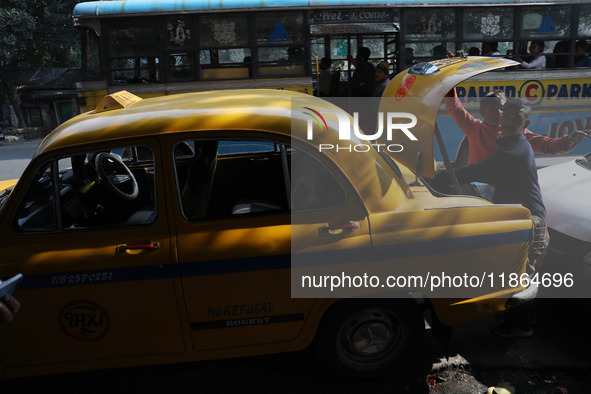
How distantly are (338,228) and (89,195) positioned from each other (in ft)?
5.47

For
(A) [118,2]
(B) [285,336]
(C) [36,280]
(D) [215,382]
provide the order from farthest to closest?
(A) [118,2] → (D) [215,382] → (B) [285,336] → (C) [36,280]

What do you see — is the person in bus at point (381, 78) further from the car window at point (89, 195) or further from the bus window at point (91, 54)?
the car window at point (89, 195)

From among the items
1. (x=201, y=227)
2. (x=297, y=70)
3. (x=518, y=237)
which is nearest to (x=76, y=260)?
(x=201, y=227)

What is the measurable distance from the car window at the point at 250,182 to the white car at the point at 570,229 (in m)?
1.89

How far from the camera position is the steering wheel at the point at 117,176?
2.99 m

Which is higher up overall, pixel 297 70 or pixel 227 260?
pixel 297 70

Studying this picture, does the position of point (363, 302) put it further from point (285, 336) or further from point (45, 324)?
point (45, 324)

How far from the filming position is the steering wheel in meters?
2.99

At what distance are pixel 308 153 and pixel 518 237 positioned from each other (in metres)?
1.36

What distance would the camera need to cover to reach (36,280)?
2.53 metres

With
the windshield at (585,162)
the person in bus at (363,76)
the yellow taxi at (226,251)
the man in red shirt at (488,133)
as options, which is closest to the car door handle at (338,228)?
the yellow taxi at (226,251)

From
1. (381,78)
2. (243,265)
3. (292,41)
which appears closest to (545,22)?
(381,78)

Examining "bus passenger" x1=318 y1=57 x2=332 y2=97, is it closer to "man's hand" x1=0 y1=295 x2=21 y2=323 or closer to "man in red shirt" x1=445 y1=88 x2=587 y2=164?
"man in red shirt" x1=445 y1=88 x2=587 y2=164

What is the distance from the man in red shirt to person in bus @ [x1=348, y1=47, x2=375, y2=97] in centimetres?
419
